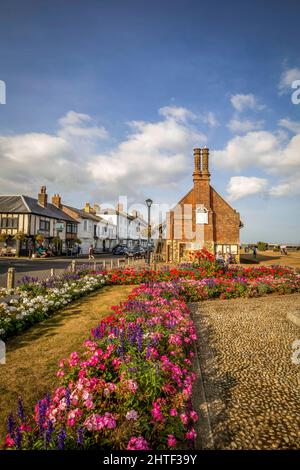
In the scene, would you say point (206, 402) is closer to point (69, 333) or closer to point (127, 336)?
point (127, 336)

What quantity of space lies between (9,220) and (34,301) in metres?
30.8

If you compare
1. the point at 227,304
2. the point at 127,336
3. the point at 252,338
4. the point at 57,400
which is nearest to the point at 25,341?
the point at 127,336

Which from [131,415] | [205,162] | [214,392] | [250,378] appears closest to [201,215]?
[205,162]

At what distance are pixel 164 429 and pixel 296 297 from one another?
29.3 ft

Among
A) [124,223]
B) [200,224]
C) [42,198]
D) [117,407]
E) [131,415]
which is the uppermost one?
[42,198]

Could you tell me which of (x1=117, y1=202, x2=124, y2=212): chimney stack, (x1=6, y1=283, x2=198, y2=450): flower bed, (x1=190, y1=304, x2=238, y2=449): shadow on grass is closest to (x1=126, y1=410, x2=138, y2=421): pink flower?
(x1=6, y1=283, x2=198, y2=450): flower bed

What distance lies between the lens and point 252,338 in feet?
18.4

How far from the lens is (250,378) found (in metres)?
4.01

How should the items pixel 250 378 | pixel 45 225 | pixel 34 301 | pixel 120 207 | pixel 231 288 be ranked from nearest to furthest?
pixel 250 378 < pixel 34 301 < pixel 231 288 < pixel 45 225 < pixel 120 207

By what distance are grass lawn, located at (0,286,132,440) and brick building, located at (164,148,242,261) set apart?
60.8 feet

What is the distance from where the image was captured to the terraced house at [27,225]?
32.5 meters

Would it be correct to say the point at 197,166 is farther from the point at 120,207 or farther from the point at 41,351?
the point at 120,207

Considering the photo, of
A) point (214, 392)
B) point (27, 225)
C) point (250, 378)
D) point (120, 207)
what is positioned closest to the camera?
point (214, 392)

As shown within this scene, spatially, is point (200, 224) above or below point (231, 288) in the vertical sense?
above
